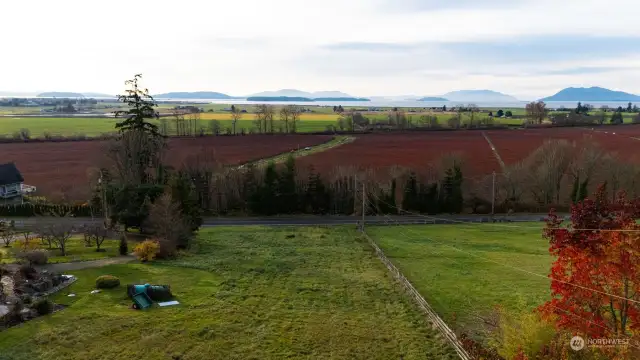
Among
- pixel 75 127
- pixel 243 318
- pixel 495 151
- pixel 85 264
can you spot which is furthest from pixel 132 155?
pixel 75 127

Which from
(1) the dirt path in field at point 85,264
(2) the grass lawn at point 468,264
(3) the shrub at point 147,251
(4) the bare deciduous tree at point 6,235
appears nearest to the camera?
(2) the grass lawn at point 468,264

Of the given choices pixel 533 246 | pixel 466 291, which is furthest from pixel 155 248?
pixel 533 246

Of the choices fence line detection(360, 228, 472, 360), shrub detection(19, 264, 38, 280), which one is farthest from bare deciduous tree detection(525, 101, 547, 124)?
shrub detection(19, 264, 38, 280)

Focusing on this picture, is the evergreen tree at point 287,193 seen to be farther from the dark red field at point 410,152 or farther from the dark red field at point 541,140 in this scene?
the dark red field at point 541,140

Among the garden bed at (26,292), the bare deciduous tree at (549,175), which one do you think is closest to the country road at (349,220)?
the bare deciduous tree at (549,175)

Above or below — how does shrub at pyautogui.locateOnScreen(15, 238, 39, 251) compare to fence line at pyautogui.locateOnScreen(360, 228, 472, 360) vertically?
above

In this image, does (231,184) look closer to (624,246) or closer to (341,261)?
(341,261)

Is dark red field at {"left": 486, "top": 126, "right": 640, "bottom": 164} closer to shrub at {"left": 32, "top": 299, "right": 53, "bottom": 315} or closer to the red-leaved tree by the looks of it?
the red-leaved tree
